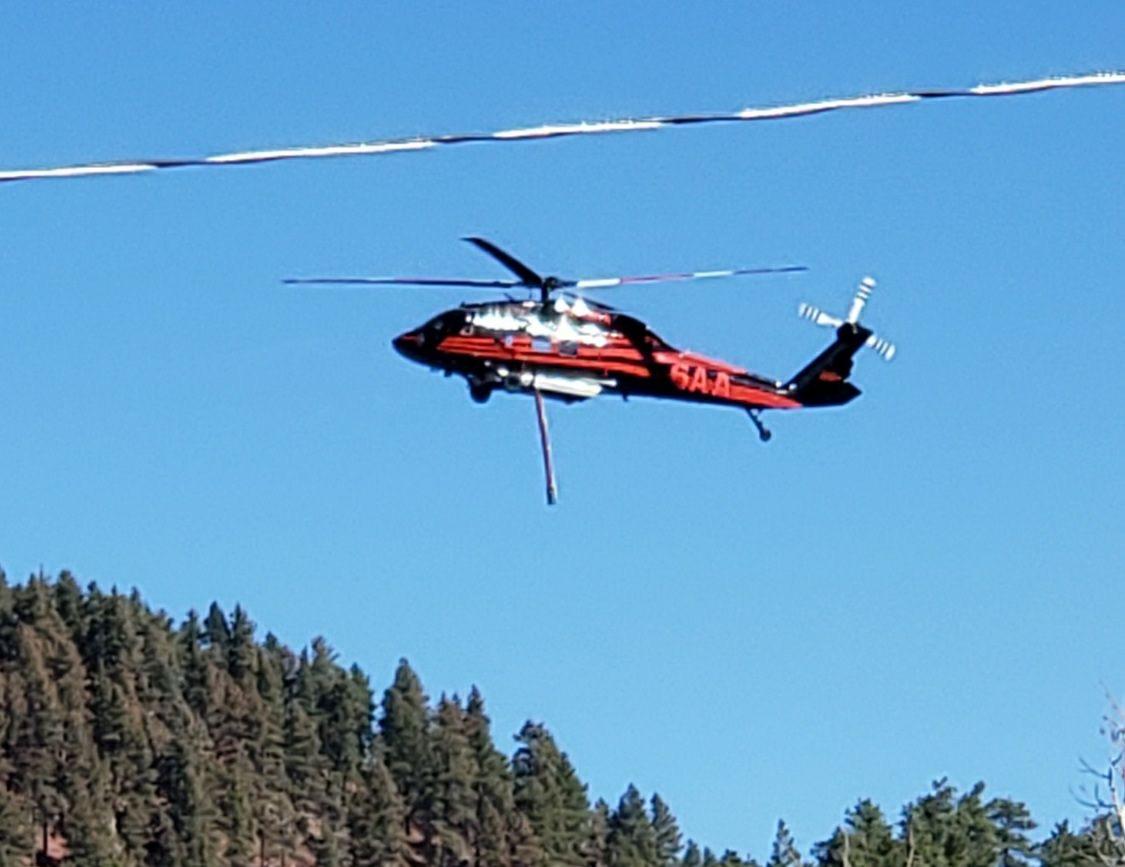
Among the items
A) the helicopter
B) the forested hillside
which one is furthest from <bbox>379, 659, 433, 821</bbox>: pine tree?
the helicopter

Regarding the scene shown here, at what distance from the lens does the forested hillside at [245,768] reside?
529 feet

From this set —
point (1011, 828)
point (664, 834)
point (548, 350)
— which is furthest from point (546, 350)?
point (664, 834)

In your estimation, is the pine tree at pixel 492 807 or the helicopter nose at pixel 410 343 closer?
the helicopter nose at pixel 410 343

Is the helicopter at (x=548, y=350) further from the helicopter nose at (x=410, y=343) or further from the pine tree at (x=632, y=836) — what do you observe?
the pine tree at (x=632, y=836)

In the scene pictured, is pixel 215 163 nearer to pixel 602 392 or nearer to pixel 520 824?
pixel 602 392

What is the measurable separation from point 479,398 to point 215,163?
22799 mm

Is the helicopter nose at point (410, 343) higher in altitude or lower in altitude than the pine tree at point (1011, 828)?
lower

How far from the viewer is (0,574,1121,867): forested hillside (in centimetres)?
16138

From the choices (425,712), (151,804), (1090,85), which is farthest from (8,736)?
(1090,85)

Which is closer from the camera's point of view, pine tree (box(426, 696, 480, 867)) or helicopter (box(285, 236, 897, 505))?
helicopter (box(285, 236, 897, 505))

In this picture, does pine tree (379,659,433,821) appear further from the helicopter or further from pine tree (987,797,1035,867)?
the helicopter

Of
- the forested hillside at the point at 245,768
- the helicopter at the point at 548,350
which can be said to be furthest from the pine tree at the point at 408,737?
the helicopter at the point at 548,350

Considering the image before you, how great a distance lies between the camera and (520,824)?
162875 millimetres

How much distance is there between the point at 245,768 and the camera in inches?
6727
